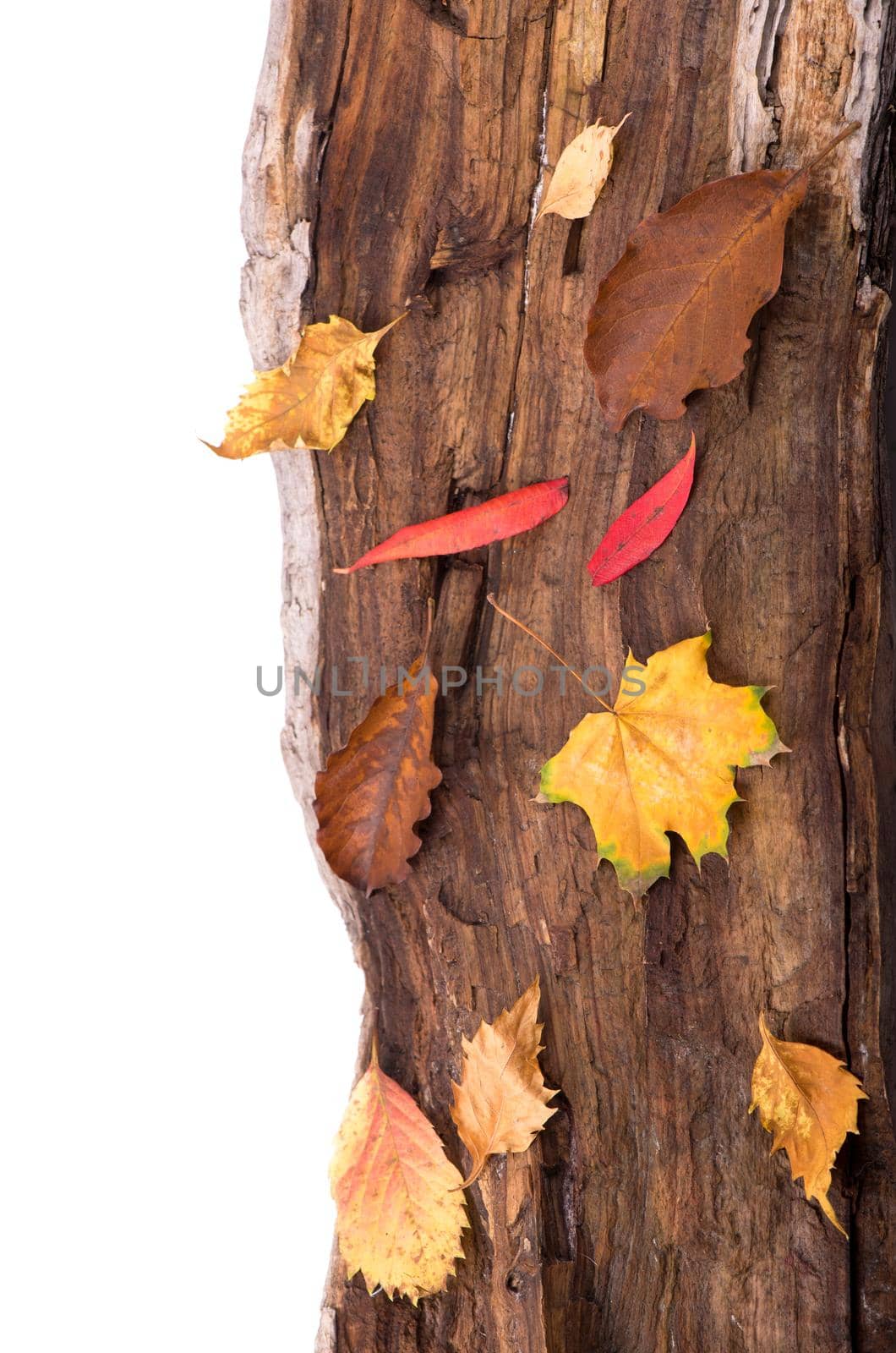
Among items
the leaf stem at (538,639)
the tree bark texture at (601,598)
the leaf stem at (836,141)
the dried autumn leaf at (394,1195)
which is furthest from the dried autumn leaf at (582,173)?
the dried autumn leaf at (394,1195)

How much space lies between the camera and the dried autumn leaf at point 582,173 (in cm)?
119

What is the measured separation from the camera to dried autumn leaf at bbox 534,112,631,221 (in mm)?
1194

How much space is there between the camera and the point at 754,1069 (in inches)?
46.4

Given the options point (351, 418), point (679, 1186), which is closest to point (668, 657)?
point (351, 418)

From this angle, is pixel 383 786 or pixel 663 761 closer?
pixel 663 761

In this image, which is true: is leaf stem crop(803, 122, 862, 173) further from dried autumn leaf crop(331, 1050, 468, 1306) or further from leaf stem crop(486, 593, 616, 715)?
dried autumn leaf crop(331, 1050, 468, 1306)

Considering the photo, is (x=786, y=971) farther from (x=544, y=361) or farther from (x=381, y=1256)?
(x=544, y=361)

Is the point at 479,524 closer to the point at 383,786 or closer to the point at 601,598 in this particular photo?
the point at 601,598

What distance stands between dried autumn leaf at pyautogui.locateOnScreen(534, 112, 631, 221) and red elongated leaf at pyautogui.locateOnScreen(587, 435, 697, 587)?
0.31 meters

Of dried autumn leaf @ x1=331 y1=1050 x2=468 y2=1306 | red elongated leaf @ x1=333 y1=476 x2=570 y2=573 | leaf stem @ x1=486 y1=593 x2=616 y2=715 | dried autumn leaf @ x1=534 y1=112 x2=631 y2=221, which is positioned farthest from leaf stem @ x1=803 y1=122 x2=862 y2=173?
dried autumn leaf @ x1=331 y1=1050 x2=468 y2=1306

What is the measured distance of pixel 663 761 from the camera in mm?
1156

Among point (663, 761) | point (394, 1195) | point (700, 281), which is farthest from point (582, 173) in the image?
point (394, 1195)

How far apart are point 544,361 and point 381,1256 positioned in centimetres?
109

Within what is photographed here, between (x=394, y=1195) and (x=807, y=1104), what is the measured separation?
0.50m
